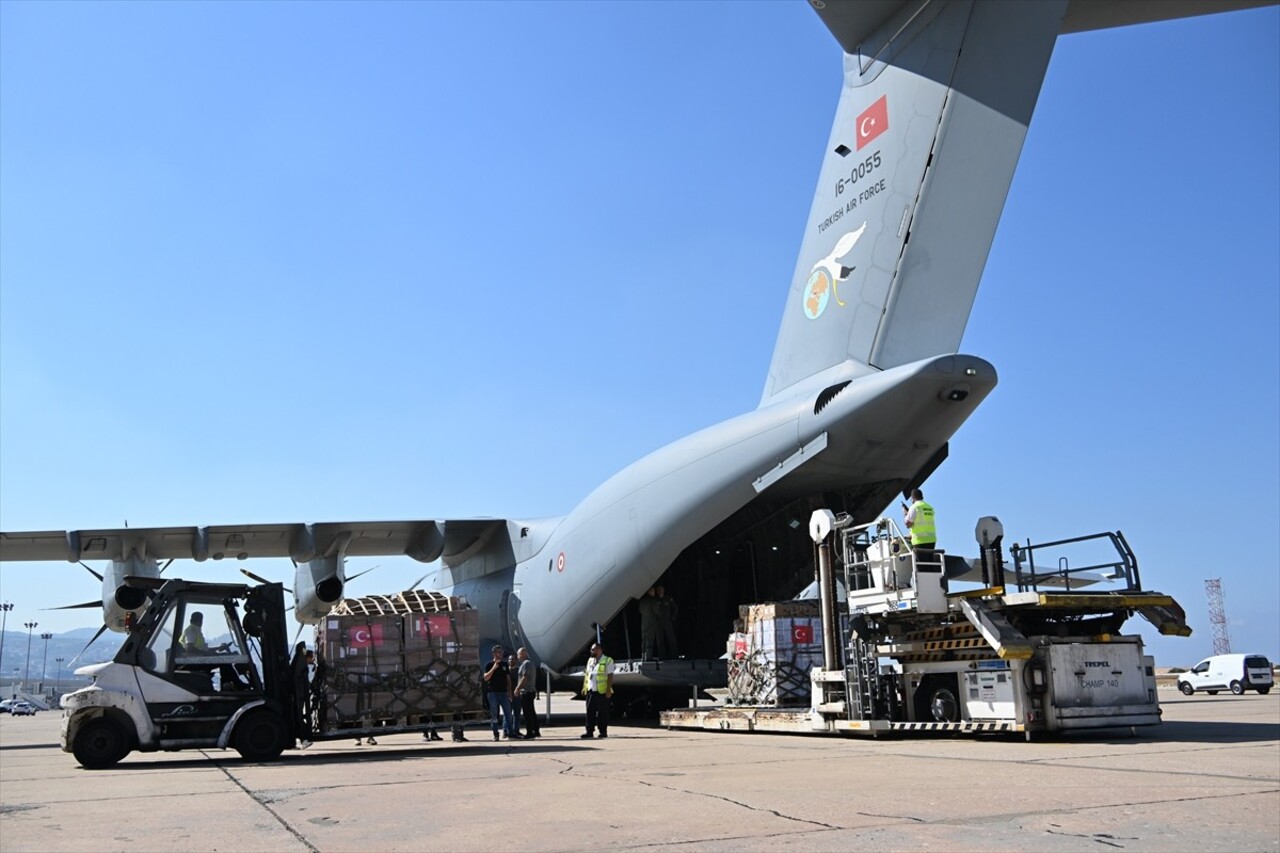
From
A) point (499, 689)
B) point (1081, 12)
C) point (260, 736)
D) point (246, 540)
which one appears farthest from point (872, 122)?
point (246, 540)

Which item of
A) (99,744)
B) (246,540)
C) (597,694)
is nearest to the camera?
(99,744)

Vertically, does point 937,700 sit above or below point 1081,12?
below

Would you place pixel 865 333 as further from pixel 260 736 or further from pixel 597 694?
pixel 260 736

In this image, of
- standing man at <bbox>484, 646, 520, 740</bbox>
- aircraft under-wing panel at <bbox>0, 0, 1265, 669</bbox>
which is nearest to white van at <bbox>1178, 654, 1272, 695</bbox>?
aircraft under-wing panel at <bbox>0, 0, 1265, 669</bbox>

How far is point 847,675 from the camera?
38.4ft

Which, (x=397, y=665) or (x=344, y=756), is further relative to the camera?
(x=397, y=665)

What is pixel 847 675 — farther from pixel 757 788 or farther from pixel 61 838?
pixel 61 838

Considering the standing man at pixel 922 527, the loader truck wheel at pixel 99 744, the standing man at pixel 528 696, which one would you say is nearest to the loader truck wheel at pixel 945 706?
the standing man at pixel 922 527

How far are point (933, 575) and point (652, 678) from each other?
5983 mm

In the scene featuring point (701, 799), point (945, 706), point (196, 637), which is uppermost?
point (196, 637)

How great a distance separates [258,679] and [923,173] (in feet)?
29.2

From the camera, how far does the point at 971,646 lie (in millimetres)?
10820

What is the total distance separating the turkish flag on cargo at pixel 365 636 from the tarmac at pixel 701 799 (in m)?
1.58

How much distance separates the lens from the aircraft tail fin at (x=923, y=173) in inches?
464
